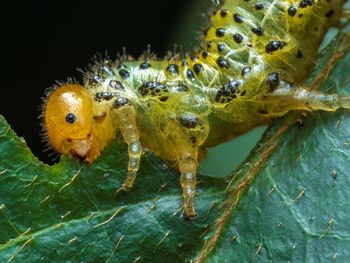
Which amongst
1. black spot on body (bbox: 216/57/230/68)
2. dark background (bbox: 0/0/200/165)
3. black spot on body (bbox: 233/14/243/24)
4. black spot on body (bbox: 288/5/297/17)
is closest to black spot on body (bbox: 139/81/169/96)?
black spot on body (bbox: 216/57/230/68)

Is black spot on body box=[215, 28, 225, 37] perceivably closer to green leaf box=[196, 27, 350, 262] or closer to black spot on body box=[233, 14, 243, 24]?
black spot on body box=[233, 14, 243, 24]

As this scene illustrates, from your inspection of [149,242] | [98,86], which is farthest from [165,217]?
[98,86]

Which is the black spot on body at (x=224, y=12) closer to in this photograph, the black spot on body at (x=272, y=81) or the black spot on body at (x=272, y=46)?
the black spot on body at (x=272, y=46)

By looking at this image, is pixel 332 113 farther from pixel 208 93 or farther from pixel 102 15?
pixel 102 15

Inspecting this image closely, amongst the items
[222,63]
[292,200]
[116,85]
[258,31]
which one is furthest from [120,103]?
[292,200]

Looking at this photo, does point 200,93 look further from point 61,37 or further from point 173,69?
point 61,37
